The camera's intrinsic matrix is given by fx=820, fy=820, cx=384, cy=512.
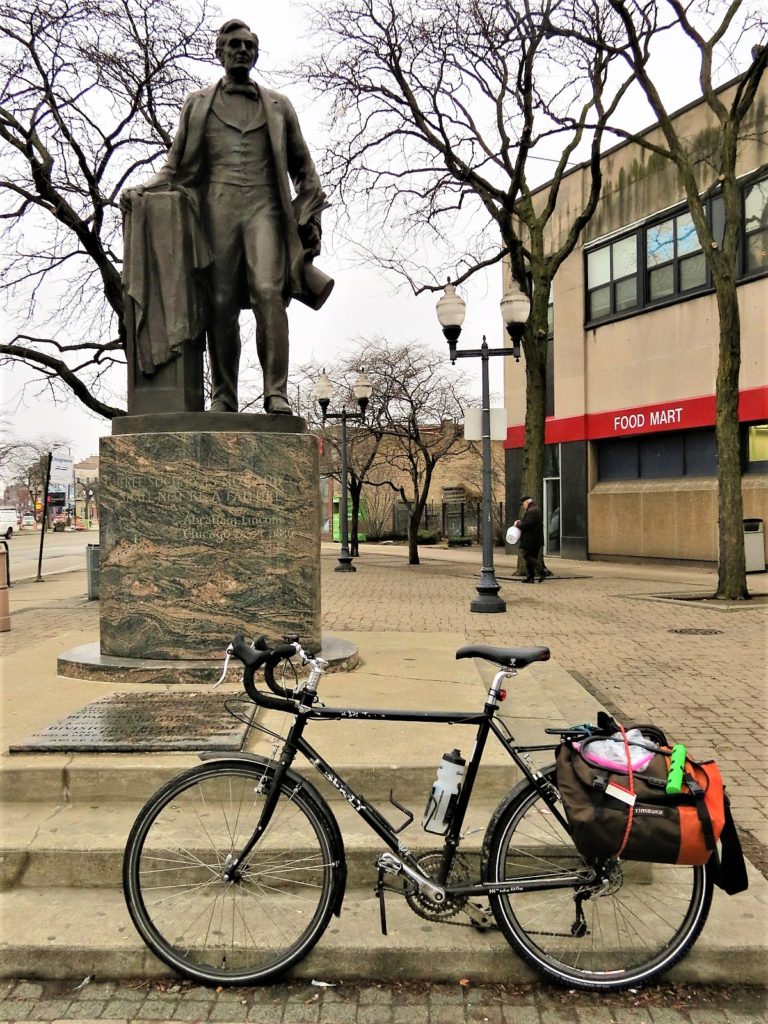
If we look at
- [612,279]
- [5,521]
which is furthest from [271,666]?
[5,521]

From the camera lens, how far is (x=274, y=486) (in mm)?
5629

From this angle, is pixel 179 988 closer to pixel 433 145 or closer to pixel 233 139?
pixel 233 139

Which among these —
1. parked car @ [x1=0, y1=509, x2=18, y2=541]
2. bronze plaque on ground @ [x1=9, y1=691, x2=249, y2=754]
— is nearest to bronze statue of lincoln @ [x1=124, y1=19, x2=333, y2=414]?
bronze plaque on ground @ [x1=9, y1=691, x2=249, y2=754]

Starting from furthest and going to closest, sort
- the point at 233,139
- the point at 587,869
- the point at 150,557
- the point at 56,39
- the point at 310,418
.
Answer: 1. the point at 310,418
2. the point at 56,39
3. the point at 233,139
4. the point at 150,557
5. the point at 587,869

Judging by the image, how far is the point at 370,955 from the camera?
2.96 m

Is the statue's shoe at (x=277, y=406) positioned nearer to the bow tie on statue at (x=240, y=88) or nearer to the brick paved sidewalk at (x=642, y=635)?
the bow tie on statue at (x=240, y=88)

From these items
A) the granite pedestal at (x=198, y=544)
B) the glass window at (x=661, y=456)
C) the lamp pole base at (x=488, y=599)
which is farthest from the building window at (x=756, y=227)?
the granite pedestal at (x=198, y=544)

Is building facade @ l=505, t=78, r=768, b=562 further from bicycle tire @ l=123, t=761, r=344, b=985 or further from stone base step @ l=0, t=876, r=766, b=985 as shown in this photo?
bicycle tire @ l=123, t=761, r=344, b=985

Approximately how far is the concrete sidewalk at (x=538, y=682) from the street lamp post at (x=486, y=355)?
21.6 inches

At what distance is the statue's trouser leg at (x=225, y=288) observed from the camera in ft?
19.5

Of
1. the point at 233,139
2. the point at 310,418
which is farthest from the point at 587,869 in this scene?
the point at 310,418

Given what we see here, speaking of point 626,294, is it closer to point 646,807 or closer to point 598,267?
point 598,267

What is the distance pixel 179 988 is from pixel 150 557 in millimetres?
3150

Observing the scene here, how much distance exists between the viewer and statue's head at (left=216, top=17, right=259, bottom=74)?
577cm
